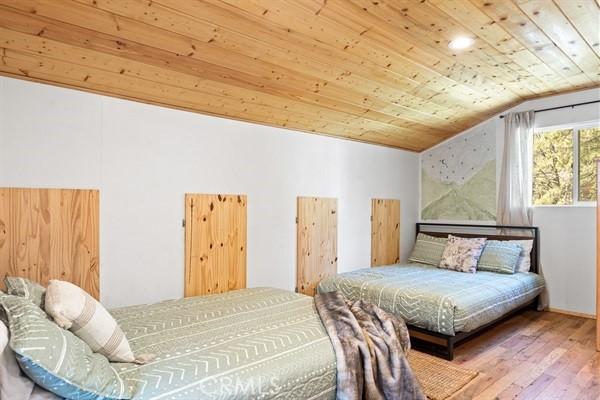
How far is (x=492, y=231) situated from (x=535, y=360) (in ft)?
6.54

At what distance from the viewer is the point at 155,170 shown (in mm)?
2926

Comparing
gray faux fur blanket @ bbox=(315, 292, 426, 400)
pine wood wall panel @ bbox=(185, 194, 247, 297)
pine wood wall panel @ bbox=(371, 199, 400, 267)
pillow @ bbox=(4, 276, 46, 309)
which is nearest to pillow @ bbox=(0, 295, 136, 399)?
pillow @ bbox=(4, 276, 46, 309)

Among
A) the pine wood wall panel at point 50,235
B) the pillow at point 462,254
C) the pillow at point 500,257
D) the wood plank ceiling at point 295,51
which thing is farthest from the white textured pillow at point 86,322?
the pillow at point 500,257

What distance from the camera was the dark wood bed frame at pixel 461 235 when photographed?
3.02 m

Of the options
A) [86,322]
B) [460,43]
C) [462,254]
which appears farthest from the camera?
[462,254]

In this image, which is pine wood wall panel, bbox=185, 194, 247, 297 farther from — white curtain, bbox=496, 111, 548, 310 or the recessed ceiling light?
white curtain, bbox=496, 111, 548, 310

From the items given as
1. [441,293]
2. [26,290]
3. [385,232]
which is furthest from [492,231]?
[26,290]

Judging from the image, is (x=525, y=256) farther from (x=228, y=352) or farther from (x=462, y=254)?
(x=228, y=352)

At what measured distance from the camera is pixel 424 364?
2.87m

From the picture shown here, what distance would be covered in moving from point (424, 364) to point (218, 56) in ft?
Result: 8.64

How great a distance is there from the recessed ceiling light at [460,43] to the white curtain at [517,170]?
6.96ft

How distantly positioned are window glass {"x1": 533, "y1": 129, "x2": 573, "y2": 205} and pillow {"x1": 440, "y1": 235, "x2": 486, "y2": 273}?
862mm

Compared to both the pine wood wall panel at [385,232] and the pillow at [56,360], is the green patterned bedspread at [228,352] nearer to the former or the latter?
the pillow at [56,360]

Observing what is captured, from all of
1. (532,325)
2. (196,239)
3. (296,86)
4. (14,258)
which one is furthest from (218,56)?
(532,325)
